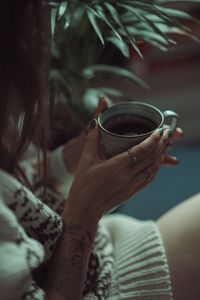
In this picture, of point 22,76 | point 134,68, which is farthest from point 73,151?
point 134,68

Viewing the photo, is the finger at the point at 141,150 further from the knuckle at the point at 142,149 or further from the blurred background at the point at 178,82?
the blurred background at the point at 178,82

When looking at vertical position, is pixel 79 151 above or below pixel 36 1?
below

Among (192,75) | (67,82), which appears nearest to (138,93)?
(192,75)

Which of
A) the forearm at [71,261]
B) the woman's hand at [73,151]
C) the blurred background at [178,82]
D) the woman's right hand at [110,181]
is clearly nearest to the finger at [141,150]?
the woman's right hand at [110,181]

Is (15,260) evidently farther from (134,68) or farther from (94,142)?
(134,68)

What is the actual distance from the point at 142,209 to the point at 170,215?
0.52 m

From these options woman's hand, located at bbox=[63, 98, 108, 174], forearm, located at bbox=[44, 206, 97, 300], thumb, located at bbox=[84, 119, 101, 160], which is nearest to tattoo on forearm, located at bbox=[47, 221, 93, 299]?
forearm, located at bbox=[44, 206, 97, 300]

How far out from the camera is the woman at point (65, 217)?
0.66m

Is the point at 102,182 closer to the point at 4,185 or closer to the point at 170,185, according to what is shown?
the point at 4,185

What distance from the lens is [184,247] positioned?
2.69 ft

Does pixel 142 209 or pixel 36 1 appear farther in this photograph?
pixel 142 209

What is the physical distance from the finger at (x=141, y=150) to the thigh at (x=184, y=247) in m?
0.19

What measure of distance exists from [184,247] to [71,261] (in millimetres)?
189

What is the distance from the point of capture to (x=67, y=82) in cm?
102
